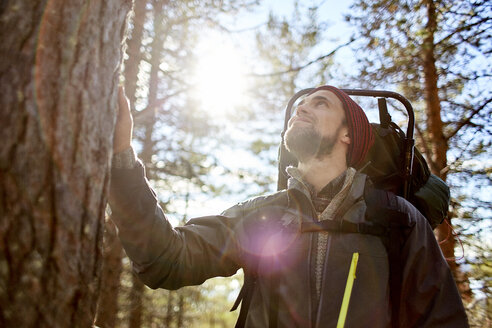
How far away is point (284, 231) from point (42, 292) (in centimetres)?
183

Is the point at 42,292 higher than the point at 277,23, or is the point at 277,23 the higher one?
the point at 277,23

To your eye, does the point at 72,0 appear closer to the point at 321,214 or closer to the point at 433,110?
the point at 321,214

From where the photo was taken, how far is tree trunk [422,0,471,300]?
17.3 feet

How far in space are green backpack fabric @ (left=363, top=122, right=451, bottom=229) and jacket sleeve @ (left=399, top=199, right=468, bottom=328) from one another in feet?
1.79

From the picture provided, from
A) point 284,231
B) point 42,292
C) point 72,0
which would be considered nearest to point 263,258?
point 284,231

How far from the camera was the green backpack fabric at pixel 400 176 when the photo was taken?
3.10 metres

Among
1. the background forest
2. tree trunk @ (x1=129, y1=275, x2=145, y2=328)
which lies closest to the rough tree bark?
the background forest

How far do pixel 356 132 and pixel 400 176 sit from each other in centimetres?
58

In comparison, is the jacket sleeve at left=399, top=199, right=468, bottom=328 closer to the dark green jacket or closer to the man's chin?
the dark green jacket

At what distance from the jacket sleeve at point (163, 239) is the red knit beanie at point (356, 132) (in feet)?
4.31

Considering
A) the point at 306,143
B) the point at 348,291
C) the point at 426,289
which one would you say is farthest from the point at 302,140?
the point at 426,289

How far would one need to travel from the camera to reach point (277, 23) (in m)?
7.86

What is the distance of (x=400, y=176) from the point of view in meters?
3.28

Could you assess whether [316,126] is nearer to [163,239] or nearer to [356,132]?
[356,132]
